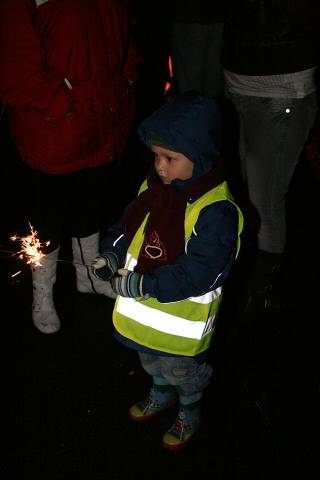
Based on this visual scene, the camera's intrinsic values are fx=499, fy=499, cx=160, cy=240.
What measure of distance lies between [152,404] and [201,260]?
3.78 feet

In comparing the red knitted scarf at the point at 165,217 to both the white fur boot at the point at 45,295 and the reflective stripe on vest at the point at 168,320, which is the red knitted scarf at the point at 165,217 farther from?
the white fur boot at the point at 45,295

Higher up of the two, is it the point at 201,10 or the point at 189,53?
the point at 201,10

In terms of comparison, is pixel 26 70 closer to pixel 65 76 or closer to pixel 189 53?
pixel 65 76

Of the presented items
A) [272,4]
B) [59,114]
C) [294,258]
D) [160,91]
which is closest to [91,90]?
[59,114]

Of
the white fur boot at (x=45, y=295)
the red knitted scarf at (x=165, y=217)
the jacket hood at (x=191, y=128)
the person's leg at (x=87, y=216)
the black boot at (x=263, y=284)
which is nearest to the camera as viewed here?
the jacket hood at (x=191, y=128)

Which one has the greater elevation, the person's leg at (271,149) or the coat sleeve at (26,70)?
the coat sleeve at (26,70)

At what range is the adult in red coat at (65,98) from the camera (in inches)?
90.3

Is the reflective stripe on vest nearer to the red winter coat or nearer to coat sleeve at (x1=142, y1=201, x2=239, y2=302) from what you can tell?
coat sleeve at (x1=142, y1=201, x2=239, y2=302)

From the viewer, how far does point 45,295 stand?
3.15 meters

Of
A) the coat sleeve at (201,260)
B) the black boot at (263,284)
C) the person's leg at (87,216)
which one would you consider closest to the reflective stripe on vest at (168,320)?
the coat sleeve at (201,260)

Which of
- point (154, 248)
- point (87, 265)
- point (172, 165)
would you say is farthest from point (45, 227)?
point (172, 165)

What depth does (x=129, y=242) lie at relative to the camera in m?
2.32

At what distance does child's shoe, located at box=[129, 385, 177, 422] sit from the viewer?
273 cm

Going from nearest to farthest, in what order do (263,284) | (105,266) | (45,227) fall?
(105,266)
(45,227)
(263,284)
